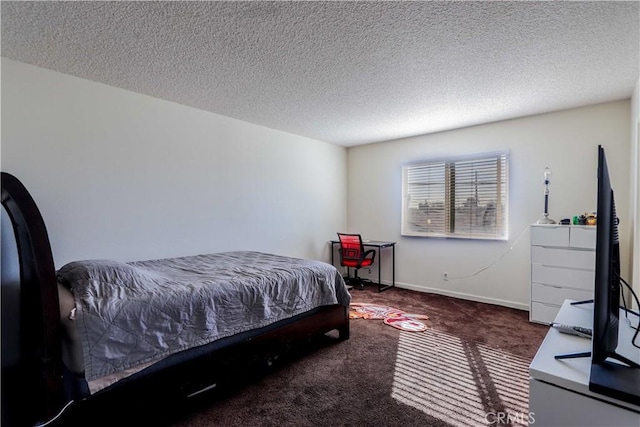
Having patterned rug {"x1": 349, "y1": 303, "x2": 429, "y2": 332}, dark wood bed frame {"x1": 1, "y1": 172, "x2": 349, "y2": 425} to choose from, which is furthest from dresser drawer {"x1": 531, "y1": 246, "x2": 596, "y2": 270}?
dark wood bed frame {"x1": 1, "y1": 172, "x2": 349, "y2": 425}

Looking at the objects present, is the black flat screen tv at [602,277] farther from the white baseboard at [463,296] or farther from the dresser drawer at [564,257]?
the white baseboard at [463,296]

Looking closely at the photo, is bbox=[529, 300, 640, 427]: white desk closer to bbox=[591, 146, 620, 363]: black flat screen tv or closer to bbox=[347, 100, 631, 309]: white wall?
bbox=[591, 146, 620, 363]: black flat screen tv

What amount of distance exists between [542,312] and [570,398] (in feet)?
9.51

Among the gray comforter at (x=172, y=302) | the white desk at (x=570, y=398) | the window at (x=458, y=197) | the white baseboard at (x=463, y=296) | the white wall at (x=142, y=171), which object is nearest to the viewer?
the white desk at (x=570, y=398)

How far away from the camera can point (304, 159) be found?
15.4 ft

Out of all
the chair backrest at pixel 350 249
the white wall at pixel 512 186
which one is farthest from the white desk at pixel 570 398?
the chair backrest at pixel 350 249

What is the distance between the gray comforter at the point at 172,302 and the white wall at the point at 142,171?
574mm

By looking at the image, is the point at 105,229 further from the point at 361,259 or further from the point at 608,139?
the point at 608,139

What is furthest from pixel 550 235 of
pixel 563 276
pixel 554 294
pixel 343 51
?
pixel 343 51

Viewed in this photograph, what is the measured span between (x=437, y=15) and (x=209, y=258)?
2.80 metres

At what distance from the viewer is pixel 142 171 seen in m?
3.02

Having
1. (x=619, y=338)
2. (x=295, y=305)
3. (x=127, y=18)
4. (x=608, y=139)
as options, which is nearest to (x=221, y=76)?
(x=127, y=18)

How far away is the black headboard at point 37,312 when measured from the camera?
4.67ft

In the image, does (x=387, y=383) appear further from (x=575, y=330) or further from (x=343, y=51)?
(x=343, y=51)
